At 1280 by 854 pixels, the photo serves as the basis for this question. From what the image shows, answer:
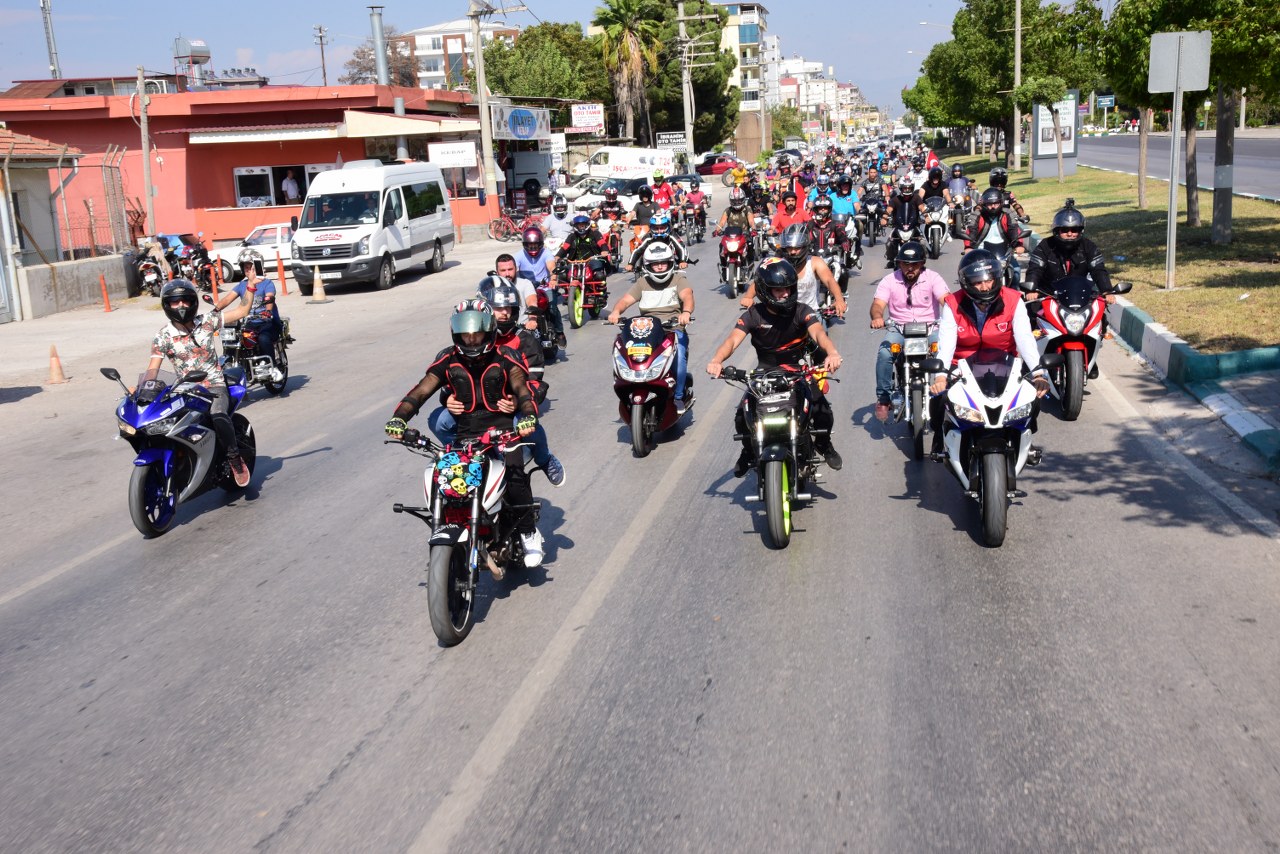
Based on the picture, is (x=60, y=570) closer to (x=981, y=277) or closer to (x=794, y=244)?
(x=794, y=244)

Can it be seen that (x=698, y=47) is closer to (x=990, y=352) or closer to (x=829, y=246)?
(x=829, y=246)

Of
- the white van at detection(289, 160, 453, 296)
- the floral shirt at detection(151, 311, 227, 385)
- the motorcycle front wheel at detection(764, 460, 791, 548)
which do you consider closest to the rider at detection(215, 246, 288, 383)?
the floral shirt at detection(151, 311, 227, 385)

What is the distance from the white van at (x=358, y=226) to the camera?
88.7ft

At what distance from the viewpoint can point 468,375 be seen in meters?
7.12

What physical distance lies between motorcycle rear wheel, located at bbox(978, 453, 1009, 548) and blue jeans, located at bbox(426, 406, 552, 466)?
8.29 ft

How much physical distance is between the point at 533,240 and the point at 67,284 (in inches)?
624

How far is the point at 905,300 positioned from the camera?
34.0ft

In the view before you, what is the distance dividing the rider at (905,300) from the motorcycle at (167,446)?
17.1ft

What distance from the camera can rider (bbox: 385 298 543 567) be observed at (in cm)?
696

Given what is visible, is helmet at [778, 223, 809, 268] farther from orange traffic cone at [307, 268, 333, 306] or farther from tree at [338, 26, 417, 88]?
tree at [338, 26, 417, 88]

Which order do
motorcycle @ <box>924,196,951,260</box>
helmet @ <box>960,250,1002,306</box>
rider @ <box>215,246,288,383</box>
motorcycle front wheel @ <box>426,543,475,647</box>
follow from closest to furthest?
motorcycle front wheel @ <box>426,543,475,647</box>
helmet @ <box>960,250,1002,306</box>
rider @ <box>215,246,288,383</box>
motorcycle @ <box>924,196,951,260</box>

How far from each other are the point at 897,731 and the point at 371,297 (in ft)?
75.9

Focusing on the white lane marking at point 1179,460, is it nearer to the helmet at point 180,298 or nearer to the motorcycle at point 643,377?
the motorcycle at point 643,377

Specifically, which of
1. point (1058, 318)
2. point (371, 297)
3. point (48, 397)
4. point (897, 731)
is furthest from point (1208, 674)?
point (371, 297)
